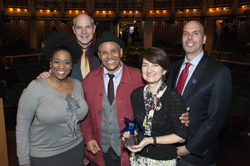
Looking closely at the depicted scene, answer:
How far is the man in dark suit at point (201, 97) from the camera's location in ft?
6.15

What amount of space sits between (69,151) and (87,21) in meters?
1.65

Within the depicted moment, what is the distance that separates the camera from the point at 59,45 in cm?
210

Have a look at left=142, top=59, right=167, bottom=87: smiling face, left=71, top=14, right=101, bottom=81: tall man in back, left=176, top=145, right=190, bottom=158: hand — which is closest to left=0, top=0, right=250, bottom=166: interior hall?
left=71, top=14, right=101, bottom=81: tall man in back

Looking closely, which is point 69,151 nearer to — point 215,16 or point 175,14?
point 215,16

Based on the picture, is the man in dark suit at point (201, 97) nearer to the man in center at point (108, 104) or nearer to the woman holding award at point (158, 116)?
the woman holding award at point (158, 116)

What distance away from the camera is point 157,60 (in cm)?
171

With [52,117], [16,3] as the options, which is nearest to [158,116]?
[52,117]

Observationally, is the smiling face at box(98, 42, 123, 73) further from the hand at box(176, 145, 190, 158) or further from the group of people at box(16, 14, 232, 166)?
the hand at box(176, 145, 190, 158)

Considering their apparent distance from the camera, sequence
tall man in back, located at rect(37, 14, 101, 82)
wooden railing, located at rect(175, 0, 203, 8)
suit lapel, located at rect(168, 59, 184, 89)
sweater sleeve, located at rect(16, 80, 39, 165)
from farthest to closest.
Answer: wooden railing, located at rect(175, 0, 203, 8) < tall man in back, located at rect(37, 14, 101, 82) < suit lapel, located at rect(168, 59, 184, 89) < sweater sleeve, located at rect(16, 80, 39, 165)

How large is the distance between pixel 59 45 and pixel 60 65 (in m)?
0.23

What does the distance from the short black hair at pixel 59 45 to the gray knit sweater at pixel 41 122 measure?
33 centimetres

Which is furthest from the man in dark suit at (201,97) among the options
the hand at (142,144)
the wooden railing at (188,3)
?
the wooden railing at (188,3)

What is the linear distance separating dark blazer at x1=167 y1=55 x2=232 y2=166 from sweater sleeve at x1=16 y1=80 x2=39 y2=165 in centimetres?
150

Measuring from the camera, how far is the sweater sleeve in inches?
73.3
